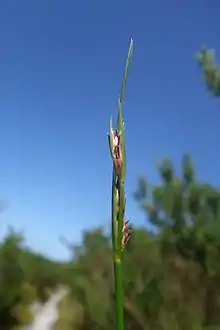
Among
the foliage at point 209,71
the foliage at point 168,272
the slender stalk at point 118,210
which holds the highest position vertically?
the foliage at point 209,71

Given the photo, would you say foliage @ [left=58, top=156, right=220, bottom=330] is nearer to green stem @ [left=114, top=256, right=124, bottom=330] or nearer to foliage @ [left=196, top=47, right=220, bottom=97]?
foliage @ [left=196, top=47, right=220, bottom=97]

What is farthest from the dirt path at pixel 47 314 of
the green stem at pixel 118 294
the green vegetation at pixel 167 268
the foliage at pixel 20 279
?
the green stem at pixel 118 294

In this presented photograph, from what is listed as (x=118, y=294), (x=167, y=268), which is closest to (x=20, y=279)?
(x=167, y=268)

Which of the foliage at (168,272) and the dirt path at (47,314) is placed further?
the dirt path at (47,314)

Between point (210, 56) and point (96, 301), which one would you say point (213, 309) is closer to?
point (96, 301)

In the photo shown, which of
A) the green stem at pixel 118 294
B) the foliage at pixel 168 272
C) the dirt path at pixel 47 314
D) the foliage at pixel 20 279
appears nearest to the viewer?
the green stem at pixel 118 294

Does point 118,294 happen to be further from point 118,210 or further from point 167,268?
point 167,268

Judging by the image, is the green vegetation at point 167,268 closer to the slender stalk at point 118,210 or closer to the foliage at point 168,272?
the foliage at point 168,272

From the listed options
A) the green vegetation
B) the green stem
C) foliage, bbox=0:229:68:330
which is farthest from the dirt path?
the green stem

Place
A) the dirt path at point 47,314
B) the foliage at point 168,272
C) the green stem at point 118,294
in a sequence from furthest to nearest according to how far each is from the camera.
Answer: the dirt path at point 47,314 < the foliage at point 168,272 < the green stem at point 118,294

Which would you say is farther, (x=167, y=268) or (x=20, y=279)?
(x=20, y=279)
